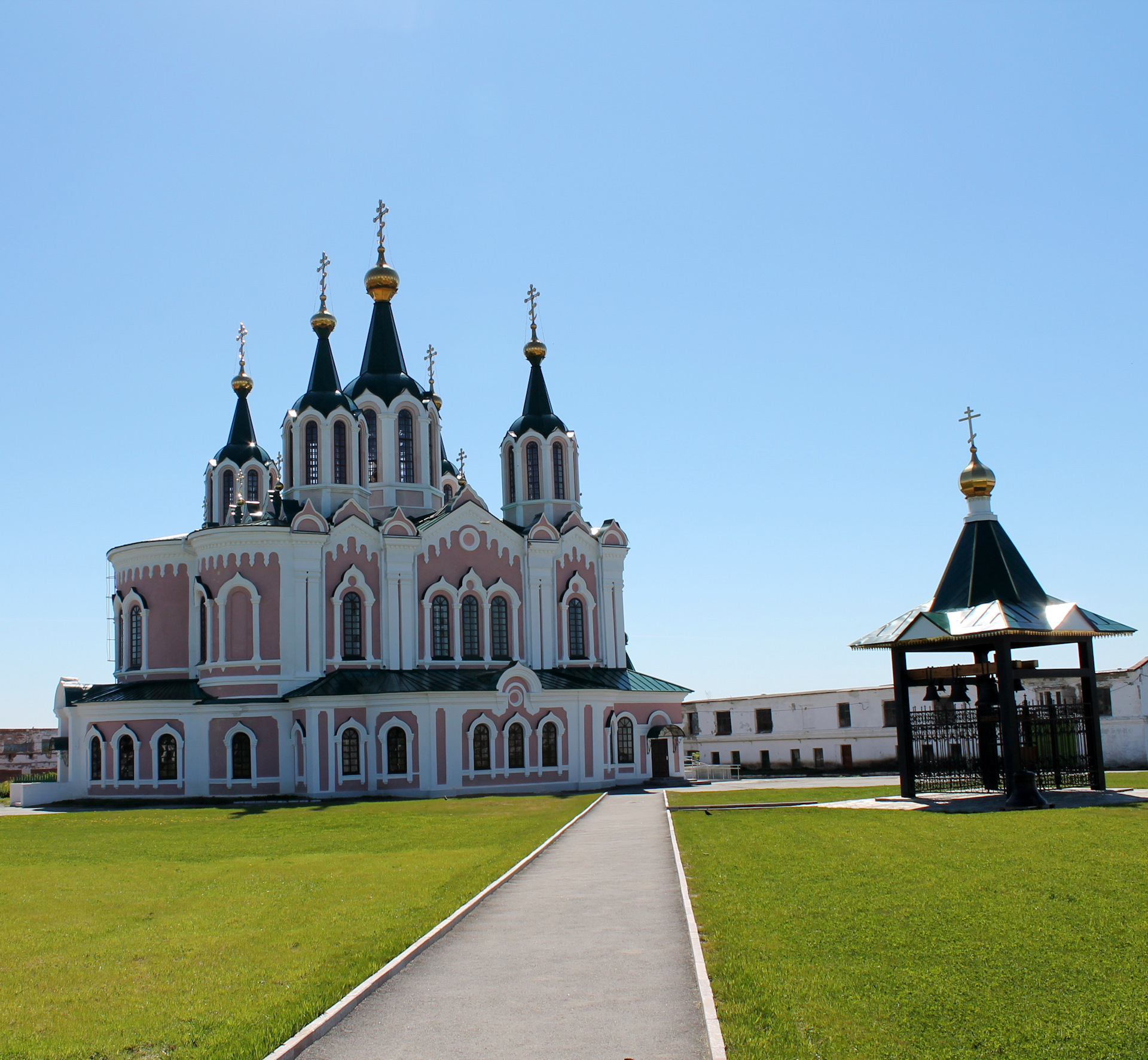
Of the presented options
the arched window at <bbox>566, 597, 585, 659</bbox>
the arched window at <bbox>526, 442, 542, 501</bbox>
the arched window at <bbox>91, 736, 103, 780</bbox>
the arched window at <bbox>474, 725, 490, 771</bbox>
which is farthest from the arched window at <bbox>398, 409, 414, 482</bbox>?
the arched window at <bbox>91, 736, 103, 780</bbox>

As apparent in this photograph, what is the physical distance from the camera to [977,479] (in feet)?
87.5

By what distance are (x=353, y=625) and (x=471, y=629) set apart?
4.37 metres

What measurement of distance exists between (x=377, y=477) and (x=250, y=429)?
705cm

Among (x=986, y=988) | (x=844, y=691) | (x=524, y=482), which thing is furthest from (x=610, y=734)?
(x=986, y=988)

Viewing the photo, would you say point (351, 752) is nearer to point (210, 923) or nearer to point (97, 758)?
point (97, 758)

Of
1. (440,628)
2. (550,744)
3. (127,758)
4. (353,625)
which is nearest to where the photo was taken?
(127,758)

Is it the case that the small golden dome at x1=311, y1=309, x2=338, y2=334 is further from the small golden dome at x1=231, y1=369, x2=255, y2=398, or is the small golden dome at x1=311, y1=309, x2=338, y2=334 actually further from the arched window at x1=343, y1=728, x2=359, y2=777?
the arched window at x1=343, y1=728, x2=359, y2=777

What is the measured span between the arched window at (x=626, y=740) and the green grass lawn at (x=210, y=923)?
53.3 feet

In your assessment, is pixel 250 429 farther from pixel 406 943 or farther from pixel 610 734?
pixel 406 943

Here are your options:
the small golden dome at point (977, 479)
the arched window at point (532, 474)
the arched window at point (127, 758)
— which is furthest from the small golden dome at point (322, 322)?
the small golden dome at point (977, 479)

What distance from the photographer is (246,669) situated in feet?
120

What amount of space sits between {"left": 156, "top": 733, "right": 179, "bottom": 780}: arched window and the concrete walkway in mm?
26141

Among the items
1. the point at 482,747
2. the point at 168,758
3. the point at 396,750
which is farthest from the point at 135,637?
the point at 482,747

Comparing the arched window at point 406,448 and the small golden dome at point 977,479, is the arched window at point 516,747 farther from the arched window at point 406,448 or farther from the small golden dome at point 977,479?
the small golden dome at point 977,479
